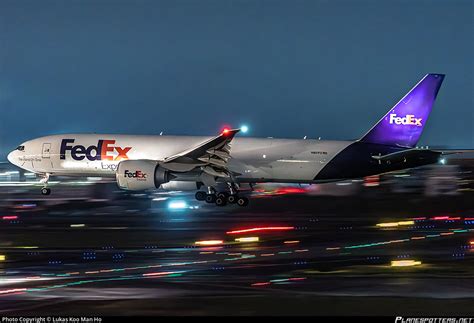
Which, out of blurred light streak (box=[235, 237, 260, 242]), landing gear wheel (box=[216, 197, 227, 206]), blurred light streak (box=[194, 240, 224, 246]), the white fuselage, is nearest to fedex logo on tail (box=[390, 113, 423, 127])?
the white fuselage

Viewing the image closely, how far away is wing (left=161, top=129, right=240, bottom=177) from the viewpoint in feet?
138

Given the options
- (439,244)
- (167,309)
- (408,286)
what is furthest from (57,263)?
(439,244)

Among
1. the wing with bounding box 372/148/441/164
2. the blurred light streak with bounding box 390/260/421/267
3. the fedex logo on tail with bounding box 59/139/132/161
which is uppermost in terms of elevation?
the fedex logo on tail with bounding box 59/139/132/161

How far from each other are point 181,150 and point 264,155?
4.94m

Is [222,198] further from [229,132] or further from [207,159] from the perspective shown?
[229,132]

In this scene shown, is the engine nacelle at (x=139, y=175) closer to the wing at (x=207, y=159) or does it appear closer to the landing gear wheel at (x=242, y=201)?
the wing at (x=207, y=159)

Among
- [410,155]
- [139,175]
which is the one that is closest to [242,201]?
[139,175]

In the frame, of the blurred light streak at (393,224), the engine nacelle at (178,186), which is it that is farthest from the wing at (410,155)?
the engine nacelle at (178,186)

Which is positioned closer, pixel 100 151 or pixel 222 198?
pixel 222 198

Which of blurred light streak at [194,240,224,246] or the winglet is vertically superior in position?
the winglet

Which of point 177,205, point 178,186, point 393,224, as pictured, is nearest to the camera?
point 393,224

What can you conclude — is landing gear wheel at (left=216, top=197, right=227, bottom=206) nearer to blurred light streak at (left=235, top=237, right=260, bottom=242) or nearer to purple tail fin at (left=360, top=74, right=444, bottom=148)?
purple tail fin at (left=360, top=74, right=444, bottom=148)

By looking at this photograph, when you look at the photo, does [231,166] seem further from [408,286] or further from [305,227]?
[408,286]

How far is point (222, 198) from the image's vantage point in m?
42.8
